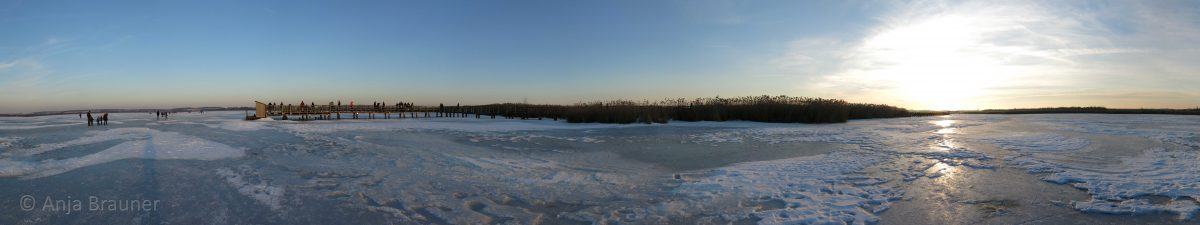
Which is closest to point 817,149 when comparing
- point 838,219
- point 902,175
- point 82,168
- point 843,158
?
point 843,158

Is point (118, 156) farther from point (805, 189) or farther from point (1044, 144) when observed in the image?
point (1044, 144)

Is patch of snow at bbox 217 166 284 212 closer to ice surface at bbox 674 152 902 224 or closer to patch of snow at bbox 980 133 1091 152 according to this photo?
ice surface at bbox 674 152 902 224

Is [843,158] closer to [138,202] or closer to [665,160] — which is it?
[665,160]

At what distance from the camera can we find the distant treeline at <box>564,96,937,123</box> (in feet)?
58.4

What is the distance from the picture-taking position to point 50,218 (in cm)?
328

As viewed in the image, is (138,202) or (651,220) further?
(138,202)

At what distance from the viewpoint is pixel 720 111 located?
63.8 feet

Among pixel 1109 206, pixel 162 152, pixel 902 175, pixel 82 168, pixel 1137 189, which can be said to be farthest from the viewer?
pixel 162 152

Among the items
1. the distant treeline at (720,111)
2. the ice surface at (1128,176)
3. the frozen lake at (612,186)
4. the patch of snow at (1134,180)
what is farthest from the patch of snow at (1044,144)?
the distant treeline at (720,111)

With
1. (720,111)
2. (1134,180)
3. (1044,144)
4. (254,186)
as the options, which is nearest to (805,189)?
(1134,180)

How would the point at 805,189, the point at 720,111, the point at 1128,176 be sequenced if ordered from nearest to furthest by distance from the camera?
the point at 805,189 → the point at 1128,176 → the point at 720,111

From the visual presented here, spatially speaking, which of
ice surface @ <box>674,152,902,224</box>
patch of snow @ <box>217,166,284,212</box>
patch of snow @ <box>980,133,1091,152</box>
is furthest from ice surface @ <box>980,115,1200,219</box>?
patch of snow @ <box>217,166,284,212</box>

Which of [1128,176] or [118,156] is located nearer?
[1128,176]

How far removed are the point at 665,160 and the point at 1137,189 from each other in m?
4.08
